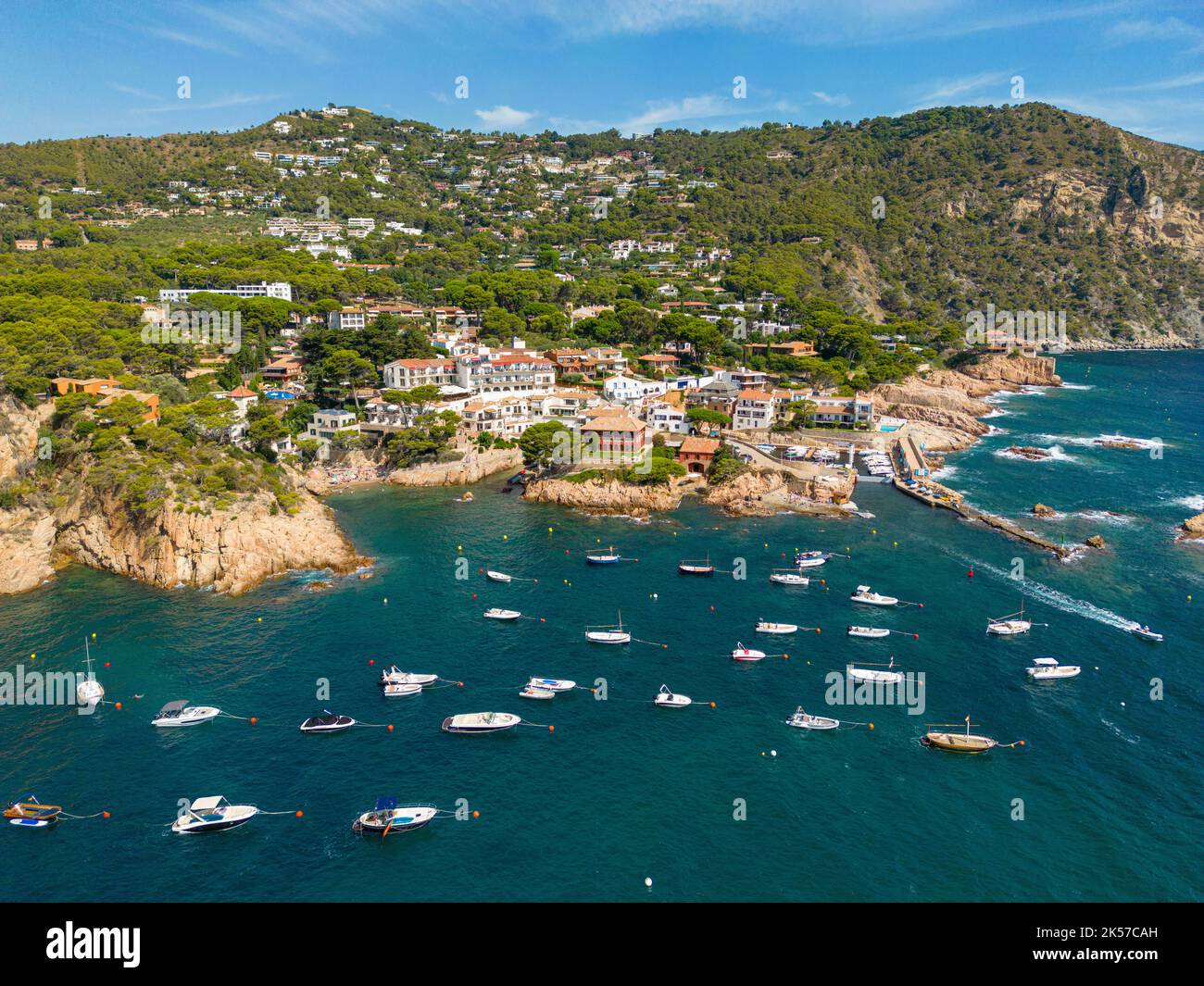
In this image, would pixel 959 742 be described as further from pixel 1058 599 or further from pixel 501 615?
pixel 501 615

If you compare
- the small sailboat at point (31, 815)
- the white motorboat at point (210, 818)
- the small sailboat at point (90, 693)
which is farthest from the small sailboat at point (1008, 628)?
the small sailboat at point (90, 693)

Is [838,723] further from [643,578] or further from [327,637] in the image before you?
[327,637]

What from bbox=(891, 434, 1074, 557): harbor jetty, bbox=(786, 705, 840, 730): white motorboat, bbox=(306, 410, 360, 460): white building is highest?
bbox=(306, 410, 360, 460): white building

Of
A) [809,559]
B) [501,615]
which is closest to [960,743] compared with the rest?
[809,559]

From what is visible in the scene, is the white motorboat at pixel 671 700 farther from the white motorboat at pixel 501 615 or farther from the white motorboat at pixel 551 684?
the white motorboat at pixel 501 615

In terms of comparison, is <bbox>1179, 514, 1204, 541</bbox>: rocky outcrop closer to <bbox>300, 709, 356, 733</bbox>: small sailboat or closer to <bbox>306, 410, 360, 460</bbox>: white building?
<bbox>300, 709, 356, 733</bbox>: small sailboat

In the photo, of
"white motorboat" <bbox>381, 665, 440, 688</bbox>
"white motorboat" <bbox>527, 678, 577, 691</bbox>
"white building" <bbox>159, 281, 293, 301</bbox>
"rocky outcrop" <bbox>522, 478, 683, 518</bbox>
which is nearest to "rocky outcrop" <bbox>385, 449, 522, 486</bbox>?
"rocky outcrop" <bbox>522, 478, 683, 518</bbox>
